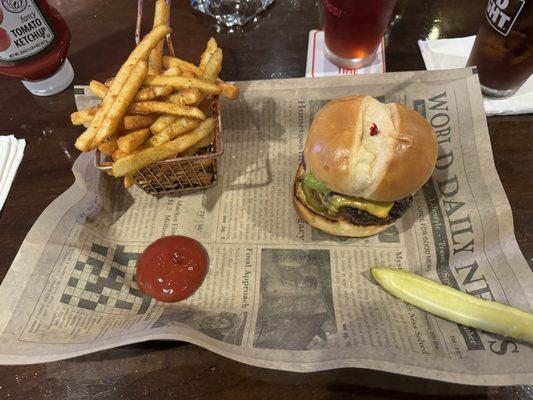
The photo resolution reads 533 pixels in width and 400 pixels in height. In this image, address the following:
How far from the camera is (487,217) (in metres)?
1.47

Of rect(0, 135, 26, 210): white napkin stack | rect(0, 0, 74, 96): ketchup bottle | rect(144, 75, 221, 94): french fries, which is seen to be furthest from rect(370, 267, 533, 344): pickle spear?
rect(0, 0, 74, 96): ketchup bottle

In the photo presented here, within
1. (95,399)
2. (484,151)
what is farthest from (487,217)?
(95,399)

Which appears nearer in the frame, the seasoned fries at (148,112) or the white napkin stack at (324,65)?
the seasoned fries at (148,112)

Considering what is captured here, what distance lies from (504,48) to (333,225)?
→ 3.47 feet

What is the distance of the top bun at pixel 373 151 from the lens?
136 cm

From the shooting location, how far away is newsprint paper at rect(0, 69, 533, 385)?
1225mm

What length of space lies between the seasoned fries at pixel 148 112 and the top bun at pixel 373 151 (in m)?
0.45

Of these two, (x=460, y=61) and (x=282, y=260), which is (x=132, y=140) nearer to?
(x=282, y=260)

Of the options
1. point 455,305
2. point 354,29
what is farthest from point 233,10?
point 455,305

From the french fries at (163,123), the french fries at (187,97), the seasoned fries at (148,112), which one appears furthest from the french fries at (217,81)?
the french fries at (163,123)

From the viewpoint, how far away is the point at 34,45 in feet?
5.75

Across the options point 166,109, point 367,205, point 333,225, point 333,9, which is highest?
point 333,9

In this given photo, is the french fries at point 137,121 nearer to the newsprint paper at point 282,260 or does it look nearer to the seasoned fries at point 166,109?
the seasoned fries at point 166,109

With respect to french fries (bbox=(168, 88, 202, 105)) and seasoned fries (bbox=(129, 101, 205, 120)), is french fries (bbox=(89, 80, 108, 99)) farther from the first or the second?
french fries (bbox=(168, 88, 202, 105))
